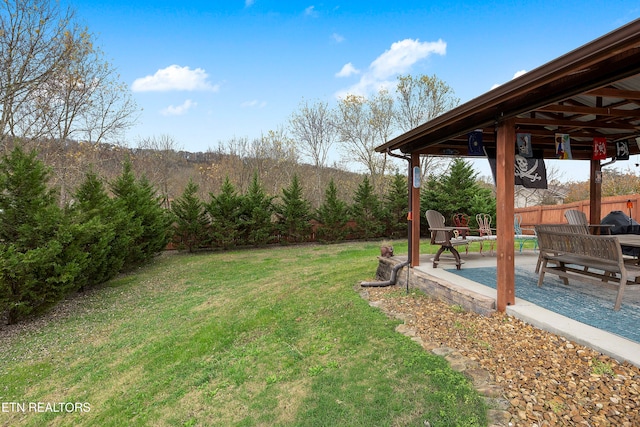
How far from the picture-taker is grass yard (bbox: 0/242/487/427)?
230 cm

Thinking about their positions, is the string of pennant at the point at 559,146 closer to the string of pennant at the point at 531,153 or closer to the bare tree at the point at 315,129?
the string of pennant at the point at 531,153

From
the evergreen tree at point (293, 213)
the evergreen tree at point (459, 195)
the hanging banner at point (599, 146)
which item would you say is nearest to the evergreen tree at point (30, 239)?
the evergreen tree at point (293, 213)

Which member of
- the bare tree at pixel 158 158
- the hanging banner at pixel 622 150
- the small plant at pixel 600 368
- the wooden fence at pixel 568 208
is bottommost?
the small plant at pixel 600 368

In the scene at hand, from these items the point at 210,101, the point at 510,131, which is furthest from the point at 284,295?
the point at 210,101

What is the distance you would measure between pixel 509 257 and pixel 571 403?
1655 millimetres

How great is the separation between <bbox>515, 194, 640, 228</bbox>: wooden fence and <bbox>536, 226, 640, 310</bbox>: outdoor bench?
434cm

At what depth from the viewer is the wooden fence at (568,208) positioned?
8.93m

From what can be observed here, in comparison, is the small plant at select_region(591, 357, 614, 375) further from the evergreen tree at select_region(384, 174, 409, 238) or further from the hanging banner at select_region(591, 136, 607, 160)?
the evergreen tree at select_region(384, 174, 409, 238)

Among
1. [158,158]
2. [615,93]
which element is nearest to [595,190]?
[615,93]

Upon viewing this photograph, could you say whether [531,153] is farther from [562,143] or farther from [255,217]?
[255,217]

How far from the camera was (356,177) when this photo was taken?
1959 centimetres

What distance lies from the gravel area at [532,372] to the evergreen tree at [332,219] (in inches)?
381

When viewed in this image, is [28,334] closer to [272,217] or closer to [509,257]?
[509,257]

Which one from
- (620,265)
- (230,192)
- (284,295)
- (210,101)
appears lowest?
(284,295)
